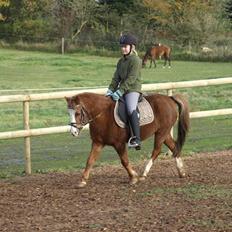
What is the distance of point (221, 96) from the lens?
2356 cm

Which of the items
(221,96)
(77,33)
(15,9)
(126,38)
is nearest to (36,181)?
(126,38)

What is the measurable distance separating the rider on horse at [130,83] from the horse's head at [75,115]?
0.58 meters

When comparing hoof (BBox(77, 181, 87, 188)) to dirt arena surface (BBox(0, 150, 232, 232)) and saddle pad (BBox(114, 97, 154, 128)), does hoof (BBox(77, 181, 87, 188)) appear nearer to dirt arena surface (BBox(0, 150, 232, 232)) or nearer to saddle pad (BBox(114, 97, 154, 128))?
dirt arena surface (BBox(0, 150, 232, 232))

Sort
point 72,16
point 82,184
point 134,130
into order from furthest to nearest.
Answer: point 72,16
point 134,130
point 82,184

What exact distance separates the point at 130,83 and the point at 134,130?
2.13 ft

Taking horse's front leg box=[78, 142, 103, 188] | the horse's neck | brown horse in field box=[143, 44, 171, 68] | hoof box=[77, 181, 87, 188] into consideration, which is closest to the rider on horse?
the horse's neck

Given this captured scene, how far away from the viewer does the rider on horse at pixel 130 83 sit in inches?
352

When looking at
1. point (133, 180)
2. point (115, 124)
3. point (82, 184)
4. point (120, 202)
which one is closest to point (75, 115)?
point (115, 124)

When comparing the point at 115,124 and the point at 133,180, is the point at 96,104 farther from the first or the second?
the point at 133,180

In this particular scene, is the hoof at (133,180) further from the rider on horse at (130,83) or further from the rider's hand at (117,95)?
the rider's hand at (117,95)

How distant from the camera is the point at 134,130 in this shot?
9039 mm

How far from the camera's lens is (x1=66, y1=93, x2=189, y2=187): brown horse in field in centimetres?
874

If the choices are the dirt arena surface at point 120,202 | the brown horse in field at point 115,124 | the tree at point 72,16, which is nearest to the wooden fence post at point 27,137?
the dirt arena surface at point 120,202

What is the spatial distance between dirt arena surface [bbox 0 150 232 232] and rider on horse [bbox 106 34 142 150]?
81 centimetres
